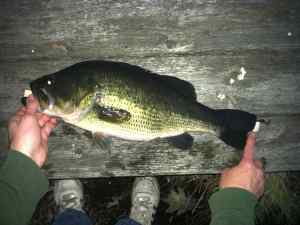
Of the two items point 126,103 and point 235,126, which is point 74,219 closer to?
point 126,103

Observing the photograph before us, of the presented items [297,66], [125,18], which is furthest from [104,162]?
[297,66]

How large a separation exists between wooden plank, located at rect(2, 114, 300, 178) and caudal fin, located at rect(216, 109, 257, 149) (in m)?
0.32

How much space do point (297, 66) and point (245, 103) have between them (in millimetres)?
619

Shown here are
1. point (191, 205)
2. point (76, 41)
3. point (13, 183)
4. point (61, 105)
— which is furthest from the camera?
point (191, 205)

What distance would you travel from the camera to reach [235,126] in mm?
2500

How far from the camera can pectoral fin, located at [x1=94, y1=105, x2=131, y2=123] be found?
2283mm

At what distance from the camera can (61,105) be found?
89.2 inches

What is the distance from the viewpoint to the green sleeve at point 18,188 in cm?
205

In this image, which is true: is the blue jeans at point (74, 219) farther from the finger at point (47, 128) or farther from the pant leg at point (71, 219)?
the finger at point (47, 128)

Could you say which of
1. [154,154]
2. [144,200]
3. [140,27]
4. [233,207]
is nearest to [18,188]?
[154,154]

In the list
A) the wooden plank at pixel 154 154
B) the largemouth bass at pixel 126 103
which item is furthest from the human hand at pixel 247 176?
the wooden plank at pixel 154 154

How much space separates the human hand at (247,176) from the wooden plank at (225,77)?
1.51 ft

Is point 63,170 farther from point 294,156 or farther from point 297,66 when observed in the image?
point 297,66

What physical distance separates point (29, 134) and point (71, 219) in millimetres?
880
